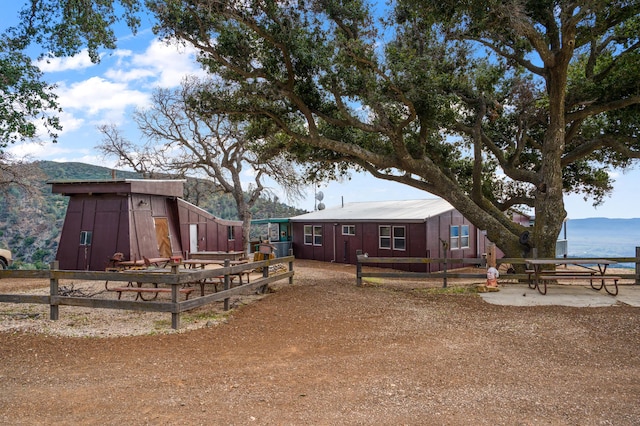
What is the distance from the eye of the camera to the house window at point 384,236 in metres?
21.2

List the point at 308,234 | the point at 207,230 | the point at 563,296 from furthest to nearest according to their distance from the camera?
the point at 308,234 < the point at 207,230 < the point at 563,296

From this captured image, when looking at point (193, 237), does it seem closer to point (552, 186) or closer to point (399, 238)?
point (399, 238)

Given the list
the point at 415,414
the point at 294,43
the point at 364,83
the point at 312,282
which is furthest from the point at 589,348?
the point at 294,43

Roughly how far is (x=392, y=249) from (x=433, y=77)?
393 inches

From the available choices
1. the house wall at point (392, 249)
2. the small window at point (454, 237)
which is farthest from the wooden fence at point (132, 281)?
the small window at point (454, 237)

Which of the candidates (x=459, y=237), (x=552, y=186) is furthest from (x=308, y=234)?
(x=552, y=186)

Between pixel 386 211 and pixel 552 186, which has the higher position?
pixel 552 186

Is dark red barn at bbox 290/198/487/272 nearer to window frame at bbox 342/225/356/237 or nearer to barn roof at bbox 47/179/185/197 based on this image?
window frame at bbox 342/225/356/237

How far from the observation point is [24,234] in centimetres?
4003

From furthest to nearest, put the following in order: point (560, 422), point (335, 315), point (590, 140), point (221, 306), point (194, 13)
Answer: point (590, 140)
point (194, 13)
point (221, 306)
point (335, 315)
point (560, 422)

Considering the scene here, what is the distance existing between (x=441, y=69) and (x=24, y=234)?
4110 centimetres

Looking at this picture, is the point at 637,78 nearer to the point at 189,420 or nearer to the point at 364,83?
the point at 364,83

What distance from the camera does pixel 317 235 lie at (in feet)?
82.6

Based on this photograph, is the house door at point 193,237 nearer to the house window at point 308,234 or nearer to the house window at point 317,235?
the house window at point 308,234
